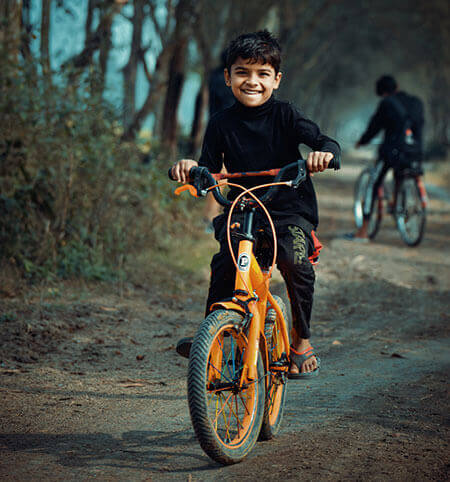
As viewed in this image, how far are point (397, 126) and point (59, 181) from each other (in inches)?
195

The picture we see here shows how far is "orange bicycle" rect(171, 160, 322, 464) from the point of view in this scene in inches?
123

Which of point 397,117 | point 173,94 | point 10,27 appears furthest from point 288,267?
point 173,94

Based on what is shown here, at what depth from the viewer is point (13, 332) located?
5.68 m

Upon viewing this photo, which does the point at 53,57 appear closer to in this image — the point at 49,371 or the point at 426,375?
the point at 49,371

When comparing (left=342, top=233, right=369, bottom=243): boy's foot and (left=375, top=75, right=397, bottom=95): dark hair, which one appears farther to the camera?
(left=342, top=233, right=369, bottom=243): boy's foot

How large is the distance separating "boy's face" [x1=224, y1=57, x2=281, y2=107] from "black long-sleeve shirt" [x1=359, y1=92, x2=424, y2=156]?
640 cm

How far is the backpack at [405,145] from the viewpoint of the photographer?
9820 millimetres

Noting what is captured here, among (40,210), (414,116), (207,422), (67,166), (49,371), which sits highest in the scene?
(414,116)

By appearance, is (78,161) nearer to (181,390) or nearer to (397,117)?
(181,390)

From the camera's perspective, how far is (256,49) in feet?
12.3

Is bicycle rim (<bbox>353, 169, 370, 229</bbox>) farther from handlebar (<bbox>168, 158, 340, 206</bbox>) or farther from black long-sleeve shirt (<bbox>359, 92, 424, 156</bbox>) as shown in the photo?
handlebar (<bbox>168, 158, 340, 206</bbox>)

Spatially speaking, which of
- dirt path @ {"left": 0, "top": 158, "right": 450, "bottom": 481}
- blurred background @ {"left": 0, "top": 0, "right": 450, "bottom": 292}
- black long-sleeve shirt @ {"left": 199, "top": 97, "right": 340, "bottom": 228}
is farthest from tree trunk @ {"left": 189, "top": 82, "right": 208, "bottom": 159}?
black long-sleeve shirt @ {"left": 199, "top": 97, "right": 340, "bottom": 228}

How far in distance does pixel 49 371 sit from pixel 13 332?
2.74ft

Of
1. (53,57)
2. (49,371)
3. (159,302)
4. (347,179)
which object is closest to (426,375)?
(49,371)
